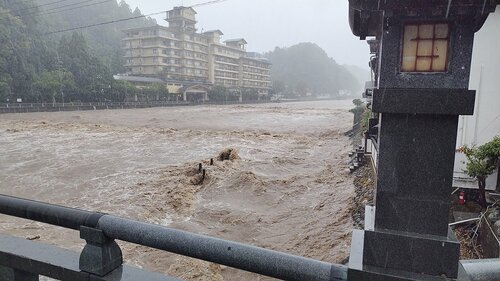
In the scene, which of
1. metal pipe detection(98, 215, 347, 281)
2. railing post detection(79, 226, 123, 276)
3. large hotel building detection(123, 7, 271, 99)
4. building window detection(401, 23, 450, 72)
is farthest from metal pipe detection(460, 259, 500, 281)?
large hotel building detection(123, 7, 271, 99)

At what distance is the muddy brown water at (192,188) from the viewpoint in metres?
8.33

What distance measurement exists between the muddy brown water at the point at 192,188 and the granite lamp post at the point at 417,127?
18.1 feet

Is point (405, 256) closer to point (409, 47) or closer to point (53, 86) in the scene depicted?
point (409, 47)

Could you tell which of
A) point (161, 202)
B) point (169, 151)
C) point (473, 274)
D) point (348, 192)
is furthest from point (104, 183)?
point (473, 274)

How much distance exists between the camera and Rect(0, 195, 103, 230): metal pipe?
1.63 meters

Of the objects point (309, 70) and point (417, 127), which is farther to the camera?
point (309, 70)

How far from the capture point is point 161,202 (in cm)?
1108

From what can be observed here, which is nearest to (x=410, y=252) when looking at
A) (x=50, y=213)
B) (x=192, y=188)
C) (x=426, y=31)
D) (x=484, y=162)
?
(x=426, y=31)

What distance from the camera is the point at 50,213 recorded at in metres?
1.68

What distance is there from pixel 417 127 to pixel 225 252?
1356mm

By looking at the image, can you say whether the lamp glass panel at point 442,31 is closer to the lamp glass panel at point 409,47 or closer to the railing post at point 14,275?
the lamp glass panel at point 409,47

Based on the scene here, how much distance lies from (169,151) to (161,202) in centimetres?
902

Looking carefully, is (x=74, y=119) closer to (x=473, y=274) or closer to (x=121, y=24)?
(x=473, y=274)

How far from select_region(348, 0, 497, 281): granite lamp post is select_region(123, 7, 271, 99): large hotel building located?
195 feet
